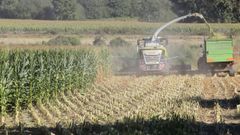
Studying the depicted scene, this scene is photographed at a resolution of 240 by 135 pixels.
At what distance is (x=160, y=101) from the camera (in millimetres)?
20328

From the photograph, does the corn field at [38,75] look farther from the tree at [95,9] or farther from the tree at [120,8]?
the tree at [95,9]

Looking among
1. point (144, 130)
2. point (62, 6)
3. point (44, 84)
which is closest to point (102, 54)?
point (44, 84)

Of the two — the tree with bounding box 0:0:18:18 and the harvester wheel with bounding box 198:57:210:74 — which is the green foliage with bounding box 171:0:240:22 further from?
the harvester wheel with bounding box 198:57:210:74

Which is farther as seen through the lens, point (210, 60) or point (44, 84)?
point (210, 60)

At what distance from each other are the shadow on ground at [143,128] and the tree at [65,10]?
8607cm

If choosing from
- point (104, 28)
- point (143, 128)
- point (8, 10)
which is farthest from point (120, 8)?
point (143, 128)

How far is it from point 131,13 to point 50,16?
1403 centimetres

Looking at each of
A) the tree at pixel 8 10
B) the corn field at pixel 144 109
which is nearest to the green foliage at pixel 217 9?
the tree at pixel 8 10

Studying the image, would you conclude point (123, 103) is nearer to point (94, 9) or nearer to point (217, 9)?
point (217, 9)

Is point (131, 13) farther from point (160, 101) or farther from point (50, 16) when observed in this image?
point (160, 101)

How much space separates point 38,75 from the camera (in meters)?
21.6

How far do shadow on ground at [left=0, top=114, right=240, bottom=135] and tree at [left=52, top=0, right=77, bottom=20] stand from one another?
3389 inches

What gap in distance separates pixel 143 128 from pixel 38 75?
862 cm

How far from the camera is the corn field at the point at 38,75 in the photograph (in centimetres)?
1897
